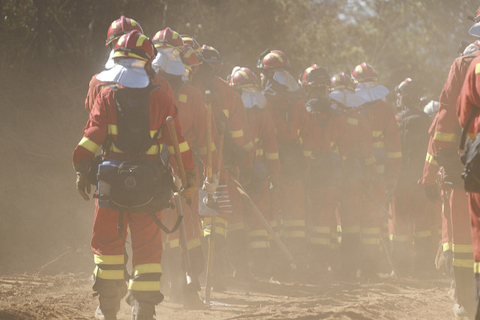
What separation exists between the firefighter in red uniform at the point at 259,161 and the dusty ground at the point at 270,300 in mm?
594

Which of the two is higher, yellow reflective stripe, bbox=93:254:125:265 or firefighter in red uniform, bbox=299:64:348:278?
firefighter in red uniform, bbox=299:64:348:278

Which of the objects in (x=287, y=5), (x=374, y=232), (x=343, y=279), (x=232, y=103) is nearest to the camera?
(x=232, y=103)

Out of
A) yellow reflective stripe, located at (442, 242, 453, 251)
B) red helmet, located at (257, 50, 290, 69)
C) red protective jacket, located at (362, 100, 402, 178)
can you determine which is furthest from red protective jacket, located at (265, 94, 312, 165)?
yellow reflective stripe, located at (442, 242, 453, 251)

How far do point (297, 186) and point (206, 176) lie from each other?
3.35m

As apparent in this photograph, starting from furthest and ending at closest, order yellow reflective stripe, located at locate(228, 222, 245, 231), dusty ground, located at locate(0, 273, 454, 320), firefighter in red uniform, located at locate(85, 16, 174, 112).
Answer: yellow reflective stripe, located at locate(228, 222, 245, 231), dusty ground, located at locate(0, 273, 454, 320), firefighter in red uniform, located at locate(85, 16, 174, 112)

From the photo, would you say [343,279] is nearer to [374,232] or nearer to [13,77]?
[374,232]

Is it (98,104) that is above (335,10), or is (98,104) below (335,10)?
below

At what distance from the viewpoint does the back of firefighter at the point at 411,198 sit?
10.4 metres

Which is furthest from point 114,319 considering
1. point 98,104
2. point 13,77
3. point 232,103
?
point 13,77

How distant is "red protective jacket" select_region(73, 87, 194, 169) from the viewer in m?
5.40

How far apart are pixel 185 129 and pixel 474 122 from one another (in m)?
3.31

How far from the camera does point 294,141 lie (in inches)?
400

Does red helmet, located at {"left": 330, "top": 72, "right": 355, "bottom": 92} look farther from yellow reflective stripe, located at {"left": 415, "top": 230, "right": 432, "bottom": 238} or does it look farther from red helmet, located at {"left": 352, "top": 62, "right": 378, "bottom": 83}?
yellow reflective stripe, located at {"left": 415, "top": 230, "right": 432, "bottom": 238}

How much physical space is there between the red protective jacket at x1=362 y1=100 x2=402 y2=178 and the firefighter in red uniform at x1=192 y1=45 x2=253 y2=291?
93.9 inches
